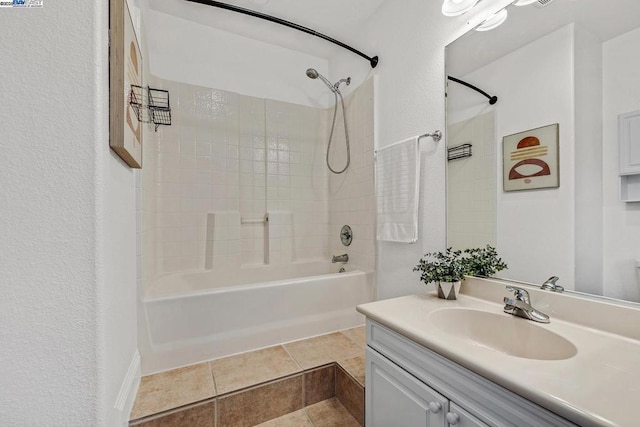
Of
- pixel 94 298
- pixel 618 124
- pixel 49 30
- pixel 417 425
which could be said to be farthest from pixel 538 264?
pixel 49 30

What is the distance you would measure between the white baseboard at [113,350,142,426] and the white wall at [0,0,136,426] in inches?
9.6

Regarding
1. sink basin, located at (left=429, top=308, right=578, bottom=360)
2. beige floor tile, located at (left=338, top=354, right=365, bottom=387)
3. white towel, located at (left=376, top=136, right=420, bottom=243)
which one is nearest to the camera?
sink basin, located at (left=429, top=308, right=578, bottom=360)

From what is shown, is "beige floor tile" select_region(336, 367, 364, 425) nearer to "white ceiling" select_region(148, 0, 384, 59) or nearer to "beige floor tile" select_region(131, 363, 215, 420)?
"beige floor tile" select_region(131, 363, 215, 420)

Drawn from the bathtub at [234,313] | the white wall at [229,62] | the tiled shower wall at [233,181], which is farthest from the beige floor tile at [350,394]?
the white wall at [229,62]

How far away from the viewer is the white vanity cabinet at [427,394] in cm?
66

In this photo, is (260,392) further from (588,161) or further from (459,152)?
(588,161)

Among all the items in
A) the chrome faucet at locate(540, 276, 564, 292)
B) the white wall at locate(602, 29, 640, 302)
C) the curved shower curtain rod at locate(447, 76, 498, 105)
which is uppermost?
the curved shower curtain rod at locate(447, 76, 498, 105)

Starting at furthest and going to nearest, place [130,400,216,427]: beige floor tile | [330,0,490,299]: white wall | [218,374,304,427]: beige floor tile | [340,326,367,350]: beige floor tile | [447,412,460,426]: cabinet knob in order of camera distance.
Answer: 1. [340,326,367,350]: beige floor tile
2. [330,0,490,299]: white wall
3. [218,374,304,427]: beige floor tile
4. [130,400,216,427]: beige floor tile
5. [447,412,460,426]: cabinet knob

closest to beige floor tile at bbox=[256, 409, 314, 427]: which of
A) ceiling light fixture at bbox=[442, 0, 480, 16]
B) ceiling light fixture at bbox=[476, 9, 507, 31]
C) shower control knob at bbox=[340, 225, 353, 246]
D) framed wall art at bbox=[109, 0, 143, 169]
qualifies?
shower control knob at bbox=[340, 225, 353, 246]

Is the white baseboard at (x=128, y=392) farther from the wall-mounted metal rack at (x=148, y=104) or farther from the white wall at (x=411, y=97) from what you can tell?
the white wall at (x=411, y=97)

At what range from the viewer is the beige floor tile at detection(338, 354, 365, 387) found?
1.49m

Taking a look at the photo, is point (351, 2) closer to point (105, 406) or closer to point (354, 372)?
point (354, 372)

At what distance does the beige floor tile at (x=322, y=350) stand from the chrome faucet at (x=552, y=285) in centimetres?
112

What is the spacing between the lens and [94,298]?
2.84 feet
